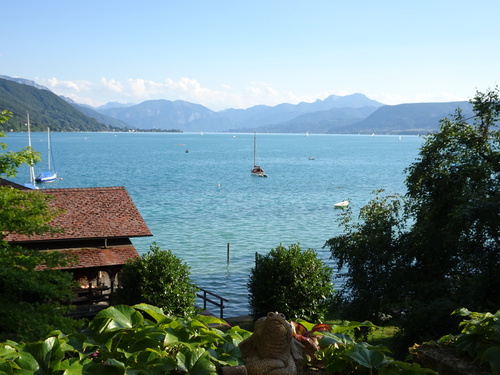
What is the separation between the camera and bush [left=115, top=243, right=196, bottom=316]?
62.3 ft

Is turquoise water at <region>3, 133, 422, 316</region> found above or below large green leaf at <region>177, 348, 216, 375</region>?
below

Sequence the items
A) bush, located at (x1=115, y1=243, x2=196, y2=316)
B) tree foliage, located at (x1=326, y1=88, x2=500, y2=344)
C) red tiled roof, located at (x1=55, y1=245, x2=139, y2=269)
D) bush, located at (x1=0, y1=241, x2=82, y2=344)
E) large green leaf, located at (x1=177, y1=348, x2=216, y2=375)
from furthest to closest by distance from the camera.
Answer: red tiled roof, located at (x1=55, y1=245, x2=139, y2=269)
bush, located at (x1=115, y1=243, x2=196, y2=316)
tree foliage, located at (x1=326, y1=88, x2=500, y2=344)
bush, located at (x1=0, y1=241, x2=82, y2=344)
large green leaf, located at (x1=177, y1=348, x2=216, y2=375)

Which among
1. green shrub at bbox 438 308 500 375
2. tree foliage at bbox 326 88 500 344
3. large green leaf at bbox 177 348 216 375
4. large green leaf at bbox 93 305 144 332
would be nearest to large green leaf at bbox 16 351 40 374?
large green leaf at bbox 93 305 144 332

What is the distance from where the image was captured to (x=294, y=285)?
1936cm

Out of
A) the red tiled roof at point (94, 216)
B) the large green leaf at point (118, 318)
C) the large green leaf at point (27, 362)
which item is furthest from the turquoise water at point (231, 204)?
the large green leaf at point (27, 362)

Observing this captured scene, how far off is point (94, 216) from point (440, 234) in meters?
15.1

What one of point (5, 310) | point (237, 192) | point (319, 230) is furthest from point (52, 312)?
point (237, 192)

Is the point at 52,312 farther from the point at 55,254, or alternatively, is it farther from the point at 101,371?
the point at 101,371

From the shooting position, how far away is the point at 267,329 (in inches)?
143

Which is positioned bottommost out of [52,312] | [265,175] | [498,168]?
[265,175]

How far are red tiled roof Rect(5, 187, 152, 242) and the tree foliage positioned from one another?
9666mm

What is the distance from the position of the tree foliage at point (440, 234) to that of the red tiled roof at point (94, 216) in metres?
9.67

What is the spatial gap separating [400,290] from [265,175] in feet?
326

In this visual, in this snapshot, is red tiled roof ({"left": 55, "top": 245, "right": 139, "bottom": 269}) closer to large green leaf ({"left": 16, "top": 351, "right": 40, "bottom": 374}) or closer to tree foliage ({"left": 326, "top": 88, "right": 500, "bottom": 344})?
tree foliage ({"left": 326, "top": 88, "right": 500, "bottom": 344})
